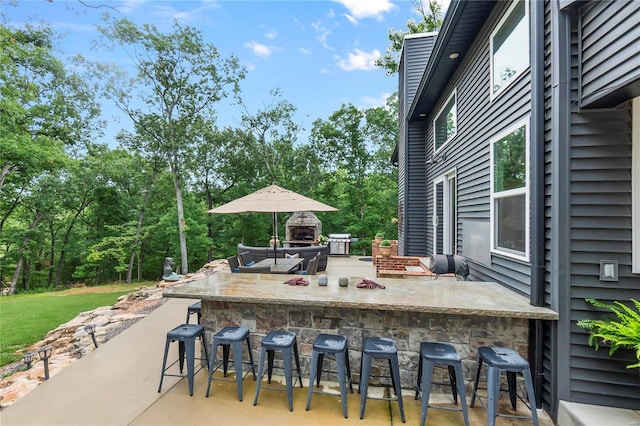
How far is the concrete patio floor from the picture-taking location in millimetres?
2414

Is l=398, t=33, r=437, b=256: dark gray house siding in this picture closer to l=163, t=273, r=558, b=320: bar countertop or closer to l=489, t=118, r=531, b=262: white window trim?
l=489, t=118, r=531, b=262: white window trim

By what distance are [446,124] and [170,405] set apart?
638 cm

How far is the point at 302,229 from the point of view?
44.1 ft

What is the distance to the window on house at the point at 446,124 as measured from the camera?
5.55m

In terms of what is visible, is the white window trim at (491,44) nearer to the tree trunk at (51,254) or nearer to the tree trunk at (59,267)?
the tree trunk at (51,254)

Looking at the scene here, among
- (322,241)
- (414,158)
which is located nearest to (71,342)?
(414,158)

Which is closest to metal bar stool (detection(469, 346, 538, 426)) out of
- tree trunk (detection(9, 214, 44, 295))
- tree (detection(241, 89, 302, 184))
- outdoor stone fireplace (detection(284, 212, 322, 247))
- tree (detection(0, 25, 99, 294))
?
outdoor stone fireplace (detection(284, 212, 322, 247))

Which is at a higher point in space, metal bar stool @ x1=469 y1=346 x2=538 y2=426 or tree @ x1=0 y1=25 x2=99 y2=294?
tree @ x1=0 y1=25 x2=99 y2=294

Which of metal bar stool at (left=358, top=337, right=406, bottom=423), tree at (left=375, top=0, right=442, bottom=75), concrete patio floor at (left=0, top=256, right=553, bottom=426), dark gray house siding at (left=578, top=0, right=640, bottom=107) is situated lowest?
concrete patio floor at (left=0, top=256, right=553, bottom=426)

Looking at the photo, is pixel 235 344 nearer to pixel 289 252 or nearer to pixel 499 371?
pixel 499 371

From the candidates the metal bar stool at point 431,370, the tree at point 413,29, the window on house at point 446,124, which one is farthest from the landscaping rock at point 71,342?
the tree at point 413,29

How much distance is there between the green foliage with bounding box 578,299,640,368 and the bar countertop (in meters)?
0.24

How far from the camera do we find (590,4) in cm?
223

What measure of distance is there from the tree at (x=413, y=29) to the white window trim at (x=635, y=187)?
12.7m
